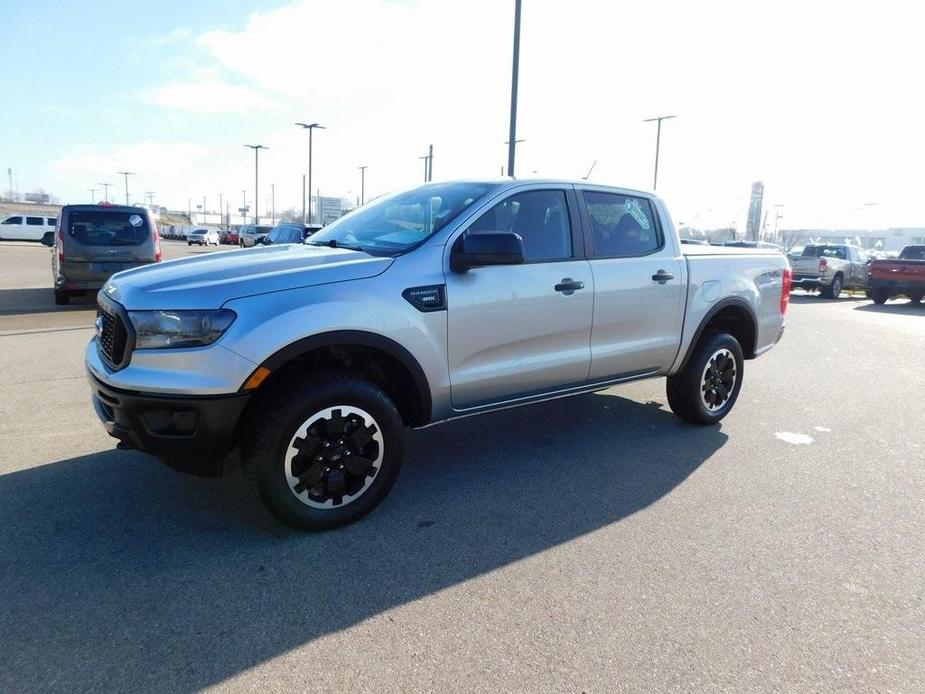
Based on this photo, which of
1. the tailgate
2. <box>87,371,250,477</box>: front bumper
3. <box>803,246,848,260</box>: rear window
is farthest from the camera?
<box>803,246,848,260</box>: rear window

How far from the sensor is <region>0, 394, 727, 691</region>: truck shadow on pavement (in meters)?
2.39

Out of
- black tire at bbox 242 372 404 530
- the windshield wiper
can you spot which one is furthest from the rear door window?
black tire at bbox 242 372 404 530

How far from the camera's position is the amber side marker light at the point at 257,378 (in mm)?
2994

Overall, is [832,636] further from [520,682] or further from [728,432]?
[728,432]

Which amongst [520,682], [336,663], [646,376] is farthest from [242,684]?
[646,376]

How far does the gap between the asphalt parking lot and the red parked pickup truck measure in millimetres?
15549

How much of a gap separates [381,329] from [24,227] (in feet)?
164

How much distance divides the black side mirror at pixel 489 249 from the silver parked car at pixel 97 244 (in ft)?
28.7

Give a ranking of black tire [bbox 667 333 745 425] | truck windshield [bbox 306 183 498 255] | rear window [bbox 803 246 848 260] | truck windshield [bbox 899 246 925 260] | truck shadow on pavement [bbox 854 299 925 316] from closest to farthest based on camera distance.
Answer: truck windshield [bbox 306 183 498 255]
black tire [bbox 667 333 745 425]
truck shadow on pavement [bbox 854 299 925 316]
truck windshield [bbox 899 246 925 260]
rear window [bbox 803 246 848 260]

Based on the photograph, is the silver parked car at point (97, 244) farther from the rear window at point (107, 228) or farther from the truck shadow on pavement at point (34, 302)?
the truck shadow on pavement at point (34, 302)

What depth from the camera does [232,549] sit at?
10.2 ft

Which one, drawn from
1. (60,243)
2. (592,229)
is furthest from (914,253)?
(60,243)

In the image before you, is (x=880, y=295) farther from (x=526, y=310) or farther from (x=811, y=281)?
(x=526, y=310)

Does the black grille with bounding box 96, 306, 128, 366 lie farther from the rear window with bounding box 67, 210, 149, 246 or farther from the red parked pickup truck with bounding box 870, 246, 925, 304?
the red parked pickup truck with bounding box 870, 246, 925, 304
